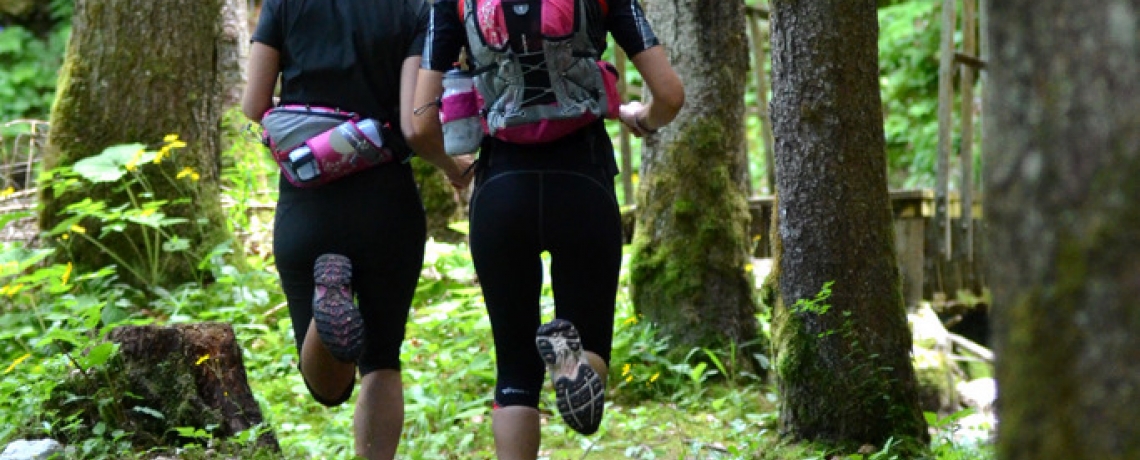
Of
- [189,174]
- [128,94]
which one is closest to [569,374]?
[189,174]

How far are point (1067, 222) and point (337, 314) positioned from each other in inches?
105

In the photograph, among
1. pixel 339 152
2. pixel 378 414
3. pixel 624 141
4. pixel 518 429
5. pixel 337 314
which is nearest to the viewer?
pixel 518 429

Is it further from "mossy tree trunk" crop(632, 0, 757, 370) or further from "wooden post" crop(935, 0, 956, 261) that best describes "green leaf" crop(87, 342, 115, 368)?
"wooden post" crop(935, 0, 956, 261)

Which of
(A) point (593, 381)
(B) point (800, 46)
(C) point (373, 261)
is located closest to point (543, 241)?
(A) point (593, 381)

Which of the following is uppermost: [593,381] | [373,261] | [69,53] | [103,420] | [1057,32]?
[69,53]

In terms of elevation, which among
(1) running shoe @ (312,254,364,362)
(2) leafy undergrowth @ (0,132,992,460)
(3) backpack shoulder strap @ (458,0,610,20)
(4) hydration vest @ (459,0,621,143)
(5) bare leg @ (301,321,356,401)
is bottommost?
(2) leafy undergrowth @ (0,132,992,460)

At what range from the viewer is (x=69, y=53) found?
823 cm

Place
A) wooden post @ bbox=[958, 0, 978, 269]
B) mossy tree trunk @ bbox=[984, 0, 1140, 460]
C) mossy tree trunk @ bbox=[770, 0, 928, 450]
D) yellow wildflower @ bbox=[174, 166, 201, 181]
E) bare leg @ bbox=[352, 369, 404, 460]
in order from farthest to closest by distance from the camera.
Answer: wooden post @ bbox=[958, 0, 978, 269]
yellow wildflower @ bbox=[174, 166, 201, 181]
mossy tree trunk @ bbox=[770, 0, 928, 450]
bare leg @ bbox=[352, 369, 404, 460]
mossy tree trunk @ bbox=[984, 0, 1140, 460]

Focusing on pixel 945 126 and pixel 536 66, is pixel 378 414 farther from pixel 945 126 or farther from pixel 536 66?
pixel 945 126

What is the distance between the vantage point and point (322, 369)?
14.5 ft

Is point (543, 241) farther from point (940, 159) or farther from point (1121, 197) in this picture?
point (940, 159)

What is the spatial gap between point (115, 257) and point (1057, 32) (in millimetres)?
→ 7141

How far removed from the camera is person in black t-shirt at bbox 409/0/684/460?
12.5 feet

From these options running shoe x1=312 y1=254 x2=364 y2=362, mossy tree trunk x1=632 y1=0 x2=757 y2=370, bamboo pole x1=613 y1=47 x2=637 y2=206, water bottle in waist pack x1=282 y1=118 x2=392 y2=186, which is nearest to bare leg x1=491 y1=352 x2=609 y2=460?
running shoe x1=312 y1=254 x2=364 y2=362
